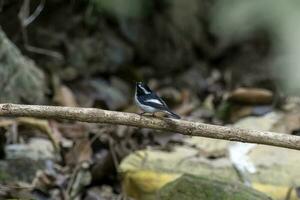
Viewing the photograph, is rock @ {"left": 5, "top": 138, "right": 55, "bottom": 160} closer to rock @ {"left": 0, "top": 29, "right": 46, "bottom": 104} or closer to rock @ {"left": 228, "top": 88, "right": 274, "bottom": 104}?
rock @ {"left": 0, "top": 29, "right": 46, "bottom": 104}

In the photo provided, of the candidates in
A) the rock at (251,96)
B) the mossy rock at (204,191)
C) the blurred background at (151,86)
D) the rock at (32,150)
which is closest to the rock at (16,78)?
the blurred background at (151,86)

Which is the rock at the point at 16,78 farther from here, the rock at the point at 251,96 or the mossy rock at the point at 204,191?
the mossy rock at the point at 204,191

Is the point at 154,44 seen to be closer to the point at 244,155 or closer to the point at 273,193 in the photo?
the point at 244,155

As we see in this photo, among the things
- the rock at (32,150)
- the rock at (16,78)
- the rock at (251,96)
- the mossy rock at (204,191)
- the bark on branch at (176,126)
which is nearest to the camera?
the bark on branch at (176,126)

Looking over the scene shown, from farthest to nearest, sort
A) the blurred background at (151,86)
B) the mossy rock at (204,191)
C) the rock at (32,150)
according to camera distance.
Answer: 1. the rock at (32,150)
2. the blurred background at (151,86)
3. the mossy rock at (204,191)

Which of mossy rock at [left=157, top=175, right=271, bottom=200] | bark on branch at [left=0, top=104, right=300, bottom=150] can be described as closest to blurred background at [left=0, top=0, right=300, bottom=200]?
mossy rock at [left=157, top=175, right=271, bottom=200]

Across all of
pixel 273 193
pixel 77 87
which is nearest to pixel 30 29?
pixel 77 87

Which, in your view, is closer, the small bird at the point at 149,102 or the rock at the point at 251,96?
the small bird at the point at 149,102
